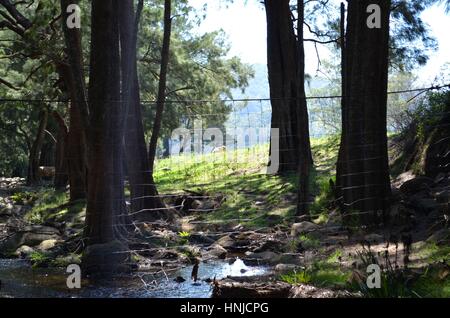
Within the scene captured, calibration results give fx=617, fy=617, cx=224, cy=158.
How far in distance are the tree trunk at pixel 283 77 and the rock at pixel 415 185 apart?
6301mm

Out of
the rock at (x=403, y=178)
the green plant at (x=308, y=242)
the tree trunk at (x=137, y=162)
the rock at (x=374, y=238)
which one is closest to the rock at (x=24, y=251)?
the tree trunk at (x=137, y=162)

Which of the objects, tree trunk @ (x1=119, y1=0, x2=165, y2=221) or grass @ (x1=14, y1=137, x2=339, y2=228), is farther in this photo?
tree trunk @ (x1=119, y1=0, x2=165, y2=221)

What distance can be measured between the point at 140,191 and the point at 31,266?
3786 mm

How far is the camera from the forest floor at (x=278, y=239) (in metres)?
5.69

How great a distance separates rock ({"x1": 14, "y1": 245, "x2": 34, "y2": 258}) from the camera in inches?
395

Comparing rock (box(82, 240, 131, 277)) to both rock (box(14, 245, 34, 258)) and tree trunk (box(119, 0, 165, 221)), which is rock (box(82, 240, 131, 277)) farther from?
tree trunk (box(119, 0, 165, 221))

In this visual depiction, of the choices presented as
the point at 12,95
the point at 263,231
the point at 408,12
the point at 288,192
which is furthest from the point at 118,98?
the point at 12,95

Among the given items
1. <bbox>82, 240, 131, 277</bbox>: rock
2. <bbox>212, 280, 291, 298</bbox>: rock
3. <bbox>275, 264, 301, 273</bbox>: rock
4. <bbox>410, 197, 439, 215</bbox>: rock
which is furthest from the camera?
<bbox>410, 197, 439, 215</bbox>: rock

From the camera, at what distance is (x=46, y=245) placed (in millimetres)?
10359

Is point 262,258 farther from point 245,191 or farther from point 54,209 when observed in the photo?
point 54,209

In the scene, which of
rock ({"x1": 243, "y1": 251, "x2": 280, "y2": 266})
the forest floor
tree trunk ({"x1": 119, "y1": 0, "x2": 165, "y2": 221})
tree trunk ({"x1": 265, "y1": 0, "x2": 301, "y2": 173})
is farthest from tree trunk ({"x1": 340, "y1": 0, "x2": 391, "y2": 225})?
tree trunk ({"x1": 265, "y1": 0, "x2": 301, "y2": 173})

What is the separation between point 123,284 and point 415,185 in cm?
479

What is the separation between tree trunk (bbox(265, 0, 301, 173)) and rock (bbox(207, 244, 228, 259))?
6.60 meters

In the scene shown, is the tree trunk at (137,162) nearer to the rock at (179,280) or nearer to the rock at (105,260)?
the rock at (105,260)
